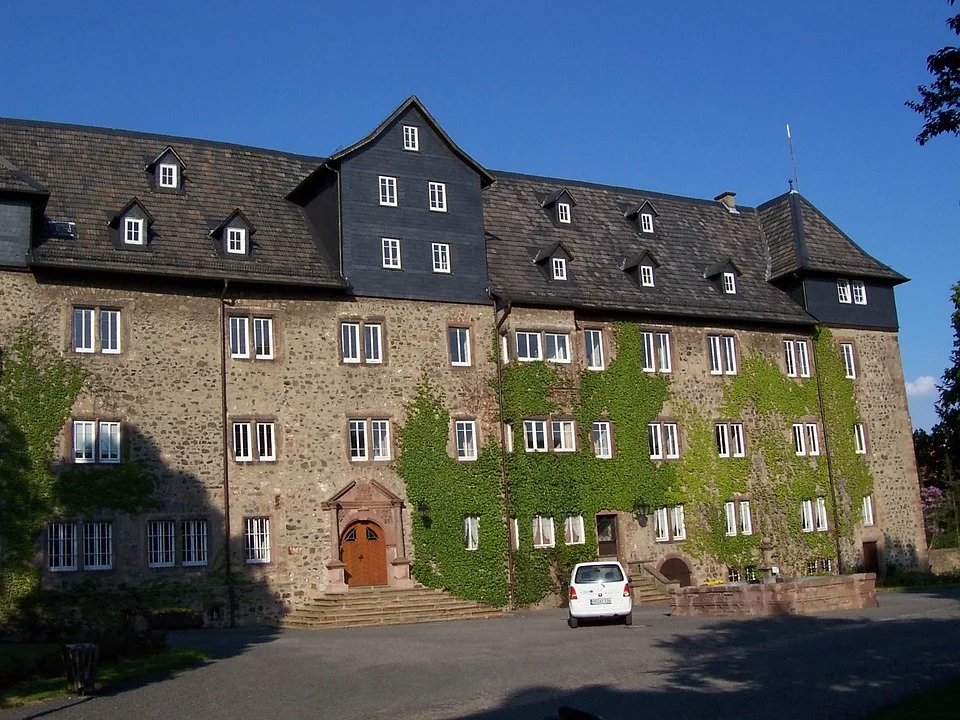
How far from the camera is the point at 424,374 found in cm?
3550

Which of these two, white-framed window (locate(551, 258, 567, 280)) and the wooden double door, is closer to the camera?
the wooden double door

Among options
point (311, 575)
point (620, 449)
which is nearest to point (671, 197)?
point (620, 449)

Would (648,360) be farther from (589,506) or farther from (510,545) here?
(510,545)

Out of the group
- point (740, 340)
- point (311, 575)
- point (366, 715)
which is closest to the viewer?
point (366, 715)

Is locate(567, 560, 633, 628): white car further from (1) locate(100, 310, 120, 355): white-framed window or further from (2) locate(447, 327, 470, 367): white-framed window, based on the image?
(1) locate(100, 310, 120, 355): white-framed window

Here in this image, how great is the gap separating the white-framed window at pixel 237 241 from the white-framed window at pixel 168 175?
2873 mm

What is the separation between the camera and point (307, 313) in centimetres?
3416

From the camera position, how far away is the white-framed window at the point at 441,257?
36.6 m

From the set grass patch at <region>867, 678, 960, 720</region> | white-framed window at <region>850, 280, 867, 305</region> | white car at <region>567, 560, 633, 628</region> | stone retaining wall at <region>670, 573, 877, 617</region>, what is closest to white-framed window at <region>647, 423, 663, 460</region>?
stone retaining wall at <region>670, 573, 877, 617</region>

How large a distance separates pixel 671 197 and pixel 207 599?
26.9 m

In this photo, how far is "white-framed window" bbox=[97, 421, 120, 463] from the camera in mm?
30500

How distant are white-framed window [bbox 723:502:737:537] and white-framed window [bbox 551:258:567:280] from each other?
10.3 meters

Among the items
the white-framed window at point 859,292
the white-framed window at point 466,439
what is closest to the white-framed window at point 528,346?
the white-framed window at point 466,439

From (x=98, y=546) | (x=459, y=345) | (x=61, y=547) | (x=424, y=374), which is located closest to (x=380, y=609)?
(x=424, y=374)
